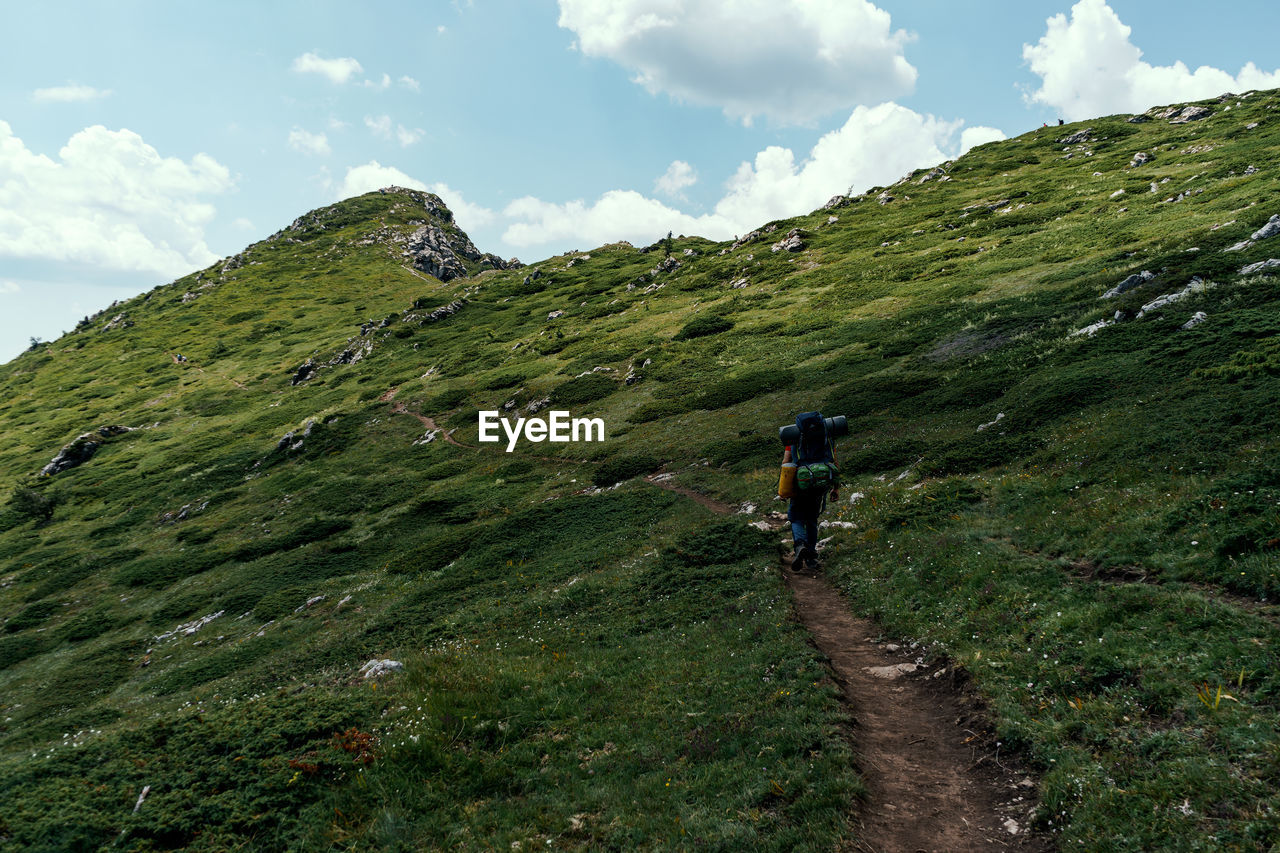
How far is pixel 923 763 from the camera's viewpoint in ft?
28.2

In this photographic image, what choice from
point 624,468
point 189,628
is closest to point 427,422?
point 189,628

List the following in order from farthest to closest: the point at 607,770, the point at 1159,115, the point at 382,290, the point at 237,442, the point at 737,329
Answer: the point at 382,290, the point at 1159,115, the point at 237,442, the point at 737,329, the point at 607,770

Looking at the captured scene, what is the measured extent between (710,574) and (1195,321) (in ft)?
67.8

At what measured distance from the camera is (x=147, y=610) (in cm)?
3325

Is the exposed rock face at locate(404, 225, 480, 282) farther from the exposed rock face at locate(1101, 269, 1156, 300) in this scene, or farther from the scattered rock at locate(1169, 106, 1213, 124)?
the exposed rock face at locate(1101, 269, 1156, 300)

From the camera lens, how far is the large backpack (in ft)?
53.6

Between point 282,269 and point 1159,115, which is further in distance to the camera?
point 282,269

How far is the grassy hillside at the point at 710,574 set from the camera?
823 centimetres

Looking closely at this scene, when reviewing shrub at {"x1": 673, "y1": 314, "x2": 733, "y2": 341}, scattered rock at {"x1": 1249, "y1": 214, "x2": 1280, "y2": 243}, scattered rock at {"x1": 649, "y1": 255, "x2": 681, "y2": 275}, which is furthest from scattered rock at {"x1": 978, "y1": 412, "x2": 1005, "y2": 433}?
scattered rock at {"x1": 649, "y1": 255, "x2": 681, "y2": 275}

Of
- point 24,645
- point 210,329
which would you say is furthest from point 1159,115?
point 210,329

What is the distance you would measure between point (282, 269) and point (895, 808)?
18310cm

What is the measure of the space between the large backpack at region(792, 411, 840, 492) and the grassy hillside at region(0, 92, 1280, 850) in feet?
8.44

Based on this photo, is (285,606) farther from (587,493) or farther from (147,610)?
(587,493)

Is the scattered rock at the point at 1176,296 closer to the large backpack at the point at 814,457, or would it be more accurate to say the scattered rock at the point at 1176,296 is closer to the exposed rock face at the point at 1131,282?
the exposed rock face at the point at 1131,282
